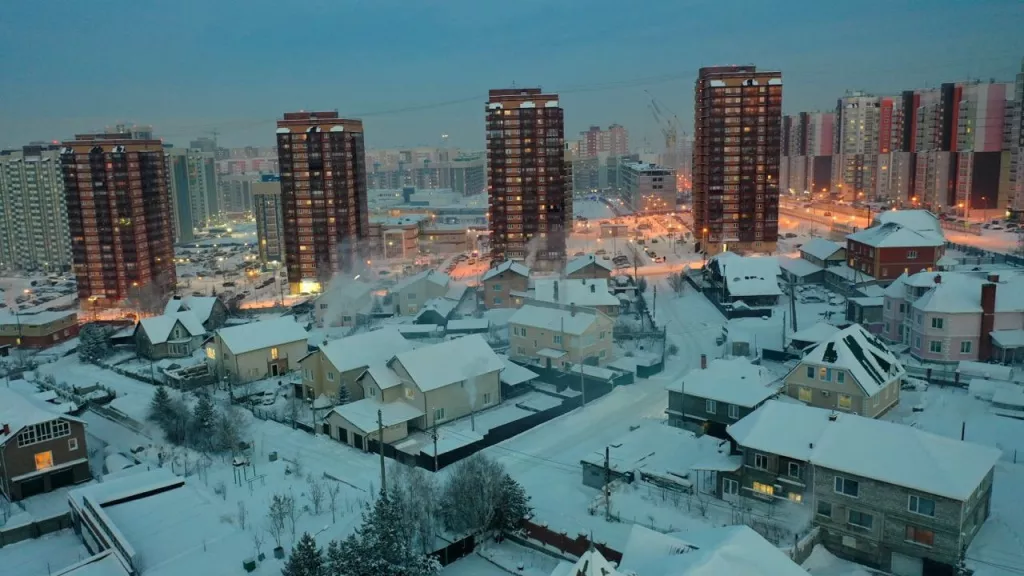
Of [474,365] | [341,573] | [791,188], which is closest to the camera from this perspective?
[341,573]

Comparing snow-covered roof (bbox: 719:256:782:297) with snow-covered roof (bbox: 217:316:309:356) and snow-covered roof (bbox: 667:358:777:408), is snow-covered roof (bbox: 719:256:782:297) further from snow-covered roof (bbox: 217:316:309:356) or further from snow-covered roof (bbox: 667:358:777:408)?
snow-covered roof (bbox: 217:316:309:356)

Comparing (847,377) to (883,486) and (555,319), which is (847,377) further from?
(555,319)

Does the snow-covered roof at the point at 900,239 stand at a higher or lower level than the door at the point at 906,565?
higher

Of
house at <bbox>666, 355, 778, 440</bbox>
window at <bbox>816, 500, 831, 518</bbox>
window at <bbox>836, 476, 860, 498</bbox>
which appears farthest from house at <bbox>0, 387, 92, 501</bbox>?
window at <bbox>836, 476, 860, 498</bbox>

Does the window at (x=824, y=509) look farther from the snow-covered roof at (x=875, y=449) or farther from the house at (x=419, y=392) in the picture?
the house at (x=419, y=392)

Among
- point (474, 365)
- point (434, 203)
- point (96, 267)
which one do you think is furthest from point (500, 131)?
point (434, 203)

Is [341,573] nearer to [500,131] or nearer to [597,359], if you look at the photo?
[597,359]

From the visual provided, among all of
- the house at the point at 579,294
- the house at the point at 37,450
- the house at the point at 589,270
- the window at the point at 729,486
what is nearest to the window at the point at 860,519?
the window at the point at 729,486
